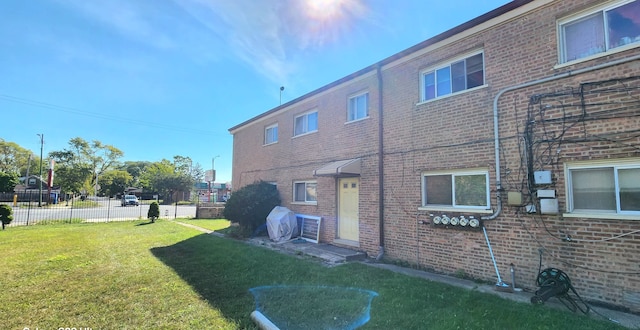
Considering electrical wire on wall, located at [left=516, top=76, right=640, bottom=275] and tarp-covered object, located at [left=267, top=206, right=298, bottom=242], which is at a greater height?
electrical wire on wall, located at [left=516, top=76, right=640, bottom=275]

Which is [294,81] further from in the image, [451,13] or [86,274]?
[86,274]

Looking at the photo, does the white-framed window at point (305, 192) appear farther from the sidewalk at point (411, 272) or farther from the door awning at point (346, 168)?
the door awning at point (346, 168)

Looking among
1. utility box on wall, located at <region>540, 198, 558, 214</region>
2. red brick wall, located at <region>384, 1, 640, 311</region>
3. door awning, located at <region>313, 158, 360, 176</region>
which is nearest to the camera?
red brick wall, located at <region>384, 1, 640, 311</region>

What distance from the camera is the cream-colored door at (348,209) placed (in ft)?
32.8

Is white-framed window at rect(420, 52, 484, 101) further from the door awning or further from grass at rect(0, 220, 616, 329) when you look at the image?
grass at rect(0, 220, 616, 329)

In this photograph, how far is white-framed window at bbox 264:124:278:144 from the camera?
14972mm

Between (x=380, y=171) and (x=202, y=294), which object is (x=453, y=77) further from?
(x=202, y=294)

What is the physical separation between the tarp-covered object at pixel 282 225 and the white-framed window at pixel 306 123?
342cm

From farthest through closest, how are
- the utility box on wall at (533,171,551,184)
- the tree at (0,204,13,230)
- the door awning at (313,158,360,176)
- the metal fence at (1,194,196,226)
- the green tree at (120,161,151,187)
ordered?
the green tree at (120,161,151,187) < the metal fence at (1,194,196,226) < the tree at (0,204,13,230) < the door awning at (313,158,360,176) < the utility box on wall at (533,171,551,184)

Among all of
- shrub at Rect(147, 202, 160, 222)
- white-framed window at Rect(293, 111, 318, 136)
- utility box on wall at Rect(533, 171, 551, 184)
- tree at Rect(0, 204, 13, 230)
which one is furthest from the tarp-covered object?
tree at Rect(0, 204, 13, 230)

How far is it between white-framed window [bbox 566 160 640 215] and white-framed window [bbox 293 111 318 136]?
8.30 meters

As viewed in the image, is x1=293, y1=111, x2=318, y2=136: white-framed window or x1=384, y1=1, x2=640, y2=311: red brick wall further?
x1=293, y1=111, x2=318, y2=136: white-framed window

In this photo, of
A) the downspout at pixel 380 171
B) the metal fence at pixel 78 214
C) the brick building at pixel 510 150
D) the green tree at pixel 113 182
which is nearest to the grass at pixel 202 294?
the downspout at pixel 380 171

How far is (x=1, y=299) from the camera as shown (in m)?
5.32
